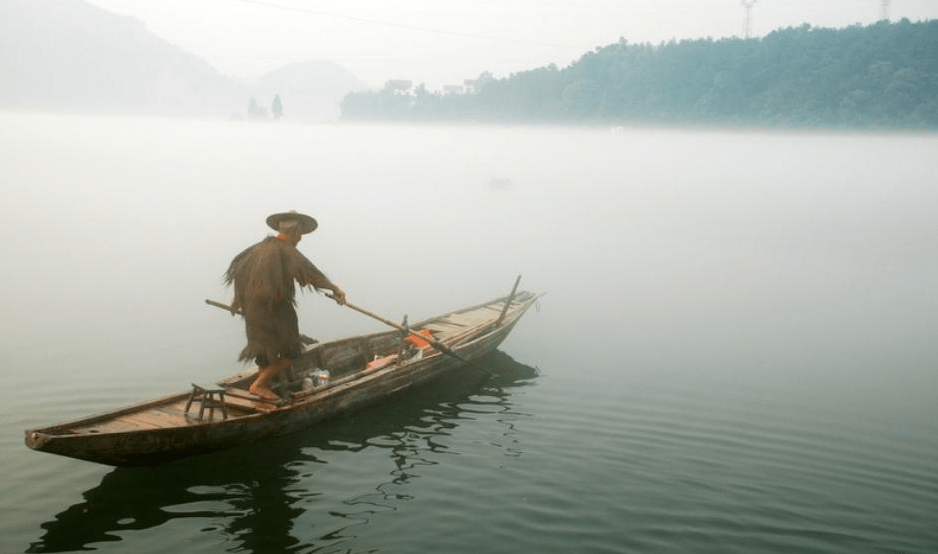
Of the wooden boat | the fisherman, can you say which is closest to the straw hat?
the fisherman

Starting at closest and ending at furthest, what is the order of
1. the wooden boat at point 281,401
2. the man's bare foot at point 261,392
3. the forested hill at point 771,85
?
1. the wooden boat at point 281,401
2. the man's bare foot at point 261,392
3. the forested hill at point 771,85

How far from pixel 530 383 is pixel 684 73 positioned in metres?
144

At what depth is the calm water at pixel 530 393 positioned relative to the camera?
29.8 feet

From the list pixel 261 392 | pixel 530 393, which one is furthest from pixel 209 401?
pixel 530 393

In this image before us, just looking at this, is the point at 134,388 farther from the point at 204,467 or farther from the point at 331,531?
the point at 331,531

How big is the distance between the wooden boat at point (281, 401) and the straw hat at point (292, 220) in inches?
87.0

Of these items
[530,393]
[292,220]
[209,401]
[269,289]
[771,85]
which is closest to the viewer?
[209,401]

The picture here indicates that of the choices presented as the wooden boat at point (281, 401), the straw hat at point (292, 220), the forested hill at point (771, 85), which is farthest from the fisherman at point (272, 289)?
the forested hill at point (771, 85)

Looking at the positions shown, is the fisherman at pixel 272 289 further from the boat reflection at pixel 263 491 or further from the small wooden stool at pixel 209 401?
the boat reflection at pixel 263 491

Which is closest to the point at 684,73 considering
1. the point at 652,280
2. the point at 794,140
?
the point at 794,140

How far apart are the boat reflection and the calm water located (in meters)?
0.03

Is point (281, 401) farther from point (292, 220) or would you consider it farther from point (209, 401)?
point (292, 220)

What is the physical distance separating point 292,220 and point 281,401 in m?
2.37

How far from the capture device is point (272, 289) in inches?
410
